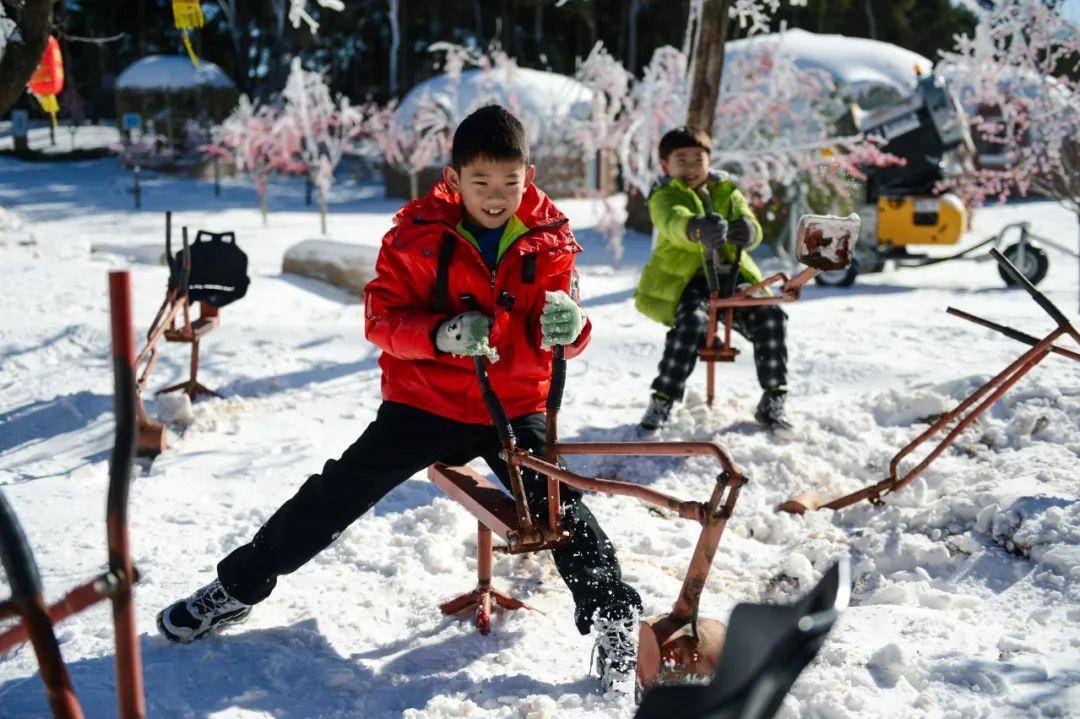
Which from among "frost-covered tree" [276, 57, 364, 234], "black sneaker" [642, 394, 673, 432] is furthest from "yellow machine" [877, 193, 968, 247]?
"frost-covered tree" [276, 57, 364, 234]

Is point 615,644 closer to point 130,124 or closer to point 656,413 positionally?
point 656,413

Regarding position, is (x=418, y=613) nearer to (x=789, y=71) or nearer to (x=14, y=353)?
(x=14, y=353)

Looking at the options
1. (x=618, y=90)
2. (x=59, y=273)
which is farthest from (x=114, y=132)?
→ (x=59, y=273)

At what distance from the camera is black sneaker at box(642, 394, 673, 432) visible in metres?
4.35

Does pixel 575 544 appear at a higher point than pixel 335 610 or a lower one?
higher

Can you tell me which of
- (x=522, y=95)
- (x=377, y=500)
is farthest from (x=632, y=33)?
(x=377, y=500)

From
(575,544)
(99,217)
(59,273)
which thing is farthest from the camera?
(99,217)

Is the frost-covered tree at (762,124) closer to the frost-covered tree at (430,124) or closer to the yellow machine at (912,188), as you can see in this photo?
the yellow machine at (912,188)

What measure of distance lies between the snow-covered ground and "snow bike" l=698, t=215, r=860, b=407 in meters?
0.41

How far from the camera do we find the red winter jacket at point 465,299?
8.30 ft

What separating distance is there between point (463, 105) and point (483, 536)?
1599 centimetres

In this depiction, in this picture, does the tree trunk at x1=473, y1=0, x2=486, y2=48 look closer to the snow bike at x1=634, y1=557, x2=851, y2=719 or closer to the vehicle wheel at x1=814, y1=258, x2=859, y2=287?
the vehicle wheel at x1=814, y1=258, x2=859, y2=287

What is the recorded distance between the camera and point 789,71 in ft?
35.5

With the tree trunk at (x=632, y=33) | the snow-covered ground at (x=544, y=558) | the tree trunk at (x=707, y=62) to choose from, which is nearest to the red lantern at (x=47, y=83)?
the snow-covered ground at (x=544, y=558)
